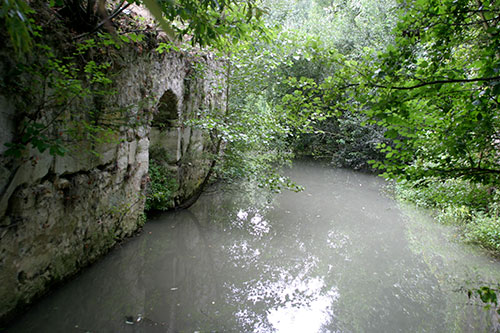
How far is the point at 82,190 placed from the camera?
3.15 metres

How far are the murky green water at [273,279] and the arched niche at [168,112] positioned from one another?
173 cm

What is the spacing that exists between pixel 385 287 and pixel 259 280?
1.65 m

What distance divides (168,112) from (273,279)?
3.29 meters

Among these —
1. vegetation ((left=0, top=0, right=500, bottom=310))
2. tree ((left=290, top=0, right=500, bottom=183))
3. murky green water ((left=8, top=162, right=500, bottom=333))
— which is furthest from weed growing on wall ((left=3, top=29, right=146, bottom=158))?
tree ((left=290, top=0, right=500, bottom=183))

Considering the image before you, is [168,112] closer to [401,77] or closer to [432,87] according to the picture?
[401,77]

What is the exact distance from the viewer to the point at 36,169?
2.50 meters

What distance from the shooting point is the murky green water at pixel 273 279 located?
9.32 ft

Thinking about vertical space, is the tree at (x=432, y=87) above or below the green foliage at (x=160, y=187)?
above

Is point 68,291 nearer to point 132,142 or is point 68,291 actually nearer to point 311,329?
point 132,142

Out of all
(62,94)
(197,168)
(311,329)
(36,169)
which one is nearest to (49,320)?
(36,169)

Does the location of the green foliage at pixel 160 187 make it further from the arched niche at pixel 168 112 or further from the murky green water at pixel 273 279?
the arched niche at pixel 168 112

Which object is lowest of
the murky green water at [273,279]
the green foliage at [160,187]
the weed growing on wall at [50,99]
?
the murky green water at [273,279]

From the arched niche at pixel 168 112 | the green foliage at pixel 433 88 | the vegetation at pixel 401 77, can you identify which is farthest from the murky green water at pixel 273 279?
the green foliage at pixel 433 88

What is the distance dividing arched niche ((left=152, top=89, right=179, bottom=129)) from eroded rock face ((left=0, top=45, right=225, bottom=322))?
0.02m
